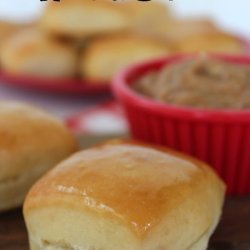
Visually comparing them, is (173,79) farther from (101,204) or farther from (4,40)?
(4,40)

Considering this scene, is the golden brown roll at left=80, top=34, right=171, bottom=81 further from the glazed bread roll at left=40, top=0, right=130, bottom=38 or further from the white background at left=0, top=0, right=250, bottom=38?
the white background at left=0, top=0, right=250, bottom=38

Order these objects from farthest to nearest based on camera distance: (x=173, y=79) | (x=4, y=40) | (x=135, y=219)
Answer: (x=4, y=40) < (x=173, y=79) < (x=135, y=219)

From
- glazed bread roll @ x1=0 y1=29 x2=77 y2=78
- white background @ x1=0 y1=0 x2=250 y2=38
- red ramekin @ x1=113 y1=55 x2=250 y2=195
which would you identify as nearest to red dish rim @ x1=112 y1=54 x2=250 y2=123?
red ramekin @ x1=113 y1=55 x2=250 y2=195

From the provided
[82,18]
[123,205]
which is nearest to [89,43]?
[82,18]

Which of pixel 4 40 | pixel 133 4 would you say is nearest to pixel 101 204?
pixel 4 40

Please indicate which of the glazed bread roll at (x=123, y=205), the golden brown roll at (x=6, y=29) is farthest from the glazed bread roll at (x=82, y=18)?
the glazed bread roll at (x=123, y=205)

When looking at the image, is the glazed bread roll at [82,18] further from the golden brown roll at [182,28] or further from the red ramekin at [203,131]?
the red ramekin at [203,131]

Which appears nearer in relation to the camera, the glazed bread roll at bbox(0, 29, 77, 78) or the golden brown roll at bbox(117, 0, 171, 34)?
the glazed bread roll at bbox(0, 29, 77, 78)
